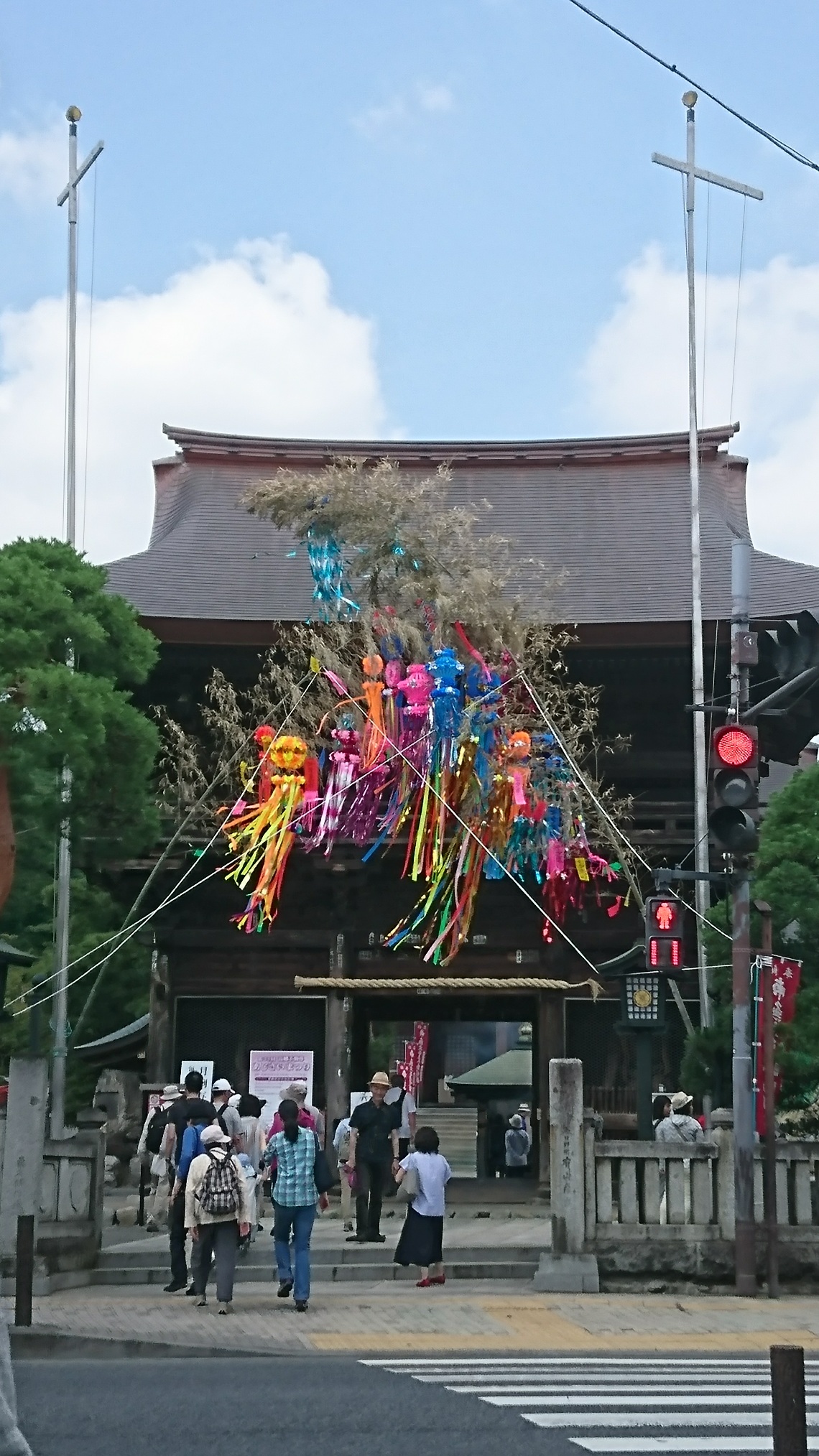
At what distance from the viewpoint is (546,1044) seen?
945 inches

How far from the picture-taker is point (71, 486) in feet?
84.3

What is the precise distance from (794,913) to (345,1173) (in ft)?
19.8

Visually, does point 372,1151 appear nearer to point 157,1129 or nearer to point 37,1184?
point 157,1129

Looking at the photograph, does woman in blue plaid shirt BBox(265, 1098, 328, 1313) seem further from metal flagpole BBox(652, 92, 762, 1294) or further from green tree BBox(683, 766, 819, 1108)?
green tree BBox(683, 766, 819, 1108)

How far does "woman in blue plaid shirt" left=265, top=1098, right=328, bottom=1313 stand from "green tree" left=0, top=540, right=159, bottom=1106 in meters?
5.81

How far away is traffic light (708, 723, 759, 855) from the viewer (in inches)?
522

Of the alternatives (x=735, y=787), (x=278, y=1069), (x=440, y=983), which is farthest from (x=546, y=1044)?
(x=735, y=787)

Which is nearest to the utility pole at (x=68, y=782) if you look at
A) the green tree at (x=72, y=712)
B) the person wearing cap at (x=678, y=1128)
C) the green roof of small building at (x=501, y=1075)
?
the green tree at (x=72, y=712)

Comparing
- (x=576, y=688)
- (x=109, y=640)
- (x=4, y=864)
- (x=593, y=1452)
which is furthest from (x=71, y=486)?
(x=4, y=864)

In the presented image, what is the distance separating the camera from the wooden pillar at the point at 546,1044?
23.9 m

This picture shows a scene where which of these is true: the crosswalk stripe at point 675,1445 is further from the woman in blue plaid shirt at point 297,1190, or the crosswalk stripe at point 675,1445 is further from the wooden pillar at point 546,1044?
the wooden pillar at point 546,1044

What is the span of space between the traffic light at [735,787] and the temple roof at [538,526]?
10351 millimetres

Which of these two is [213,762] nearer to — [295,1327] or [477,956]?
[477,956]

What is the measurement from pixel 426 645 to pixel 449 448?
9068 millimetres
